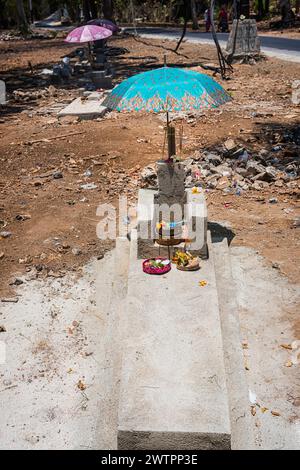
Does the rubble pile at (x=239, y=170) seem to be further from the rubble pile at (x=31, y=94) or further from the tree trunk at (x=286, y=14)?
the tree trunk at (x=286, y=14)

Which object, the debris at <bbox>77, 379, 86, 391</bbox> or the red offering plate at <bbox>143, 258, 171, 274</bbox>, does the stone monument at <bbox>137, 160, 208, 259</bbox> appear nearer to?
the red offering plate at <bbox>143, 258, 171, 274</bbox>

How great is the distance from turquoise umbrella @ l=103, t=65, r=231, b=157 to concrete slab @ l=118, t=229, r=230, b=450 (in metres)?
1.88

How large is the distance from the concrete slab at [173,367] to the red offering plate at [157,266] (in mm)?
71

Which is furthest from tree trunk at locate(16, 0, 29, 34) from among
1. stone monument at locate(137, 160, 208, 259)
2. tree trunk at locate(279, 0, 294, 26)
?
stone monument at locate(137, 160, 208, 259)

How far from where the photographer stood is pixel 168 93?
534 centimetres

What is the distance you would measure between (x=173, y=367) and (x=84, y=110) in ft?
36.1

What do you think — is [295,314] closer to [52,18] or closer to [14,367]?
[14,367]

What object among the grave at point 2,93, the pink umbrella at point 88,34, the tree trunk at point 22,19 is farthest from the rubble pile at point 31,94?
the tree trunk at point 22,19

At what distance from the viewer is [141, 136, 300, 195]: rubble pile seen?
28.8 ft

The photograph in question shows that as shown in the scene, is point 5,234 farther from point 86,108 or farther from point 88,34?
point 88,34

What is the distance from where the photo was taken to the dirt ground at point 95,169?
6980 millimetres

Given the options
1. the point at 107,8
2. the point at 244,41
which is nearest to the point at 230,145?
the point at 244,41

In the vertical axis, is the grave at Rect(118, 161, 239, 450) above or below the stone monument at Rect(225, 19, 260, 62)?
below

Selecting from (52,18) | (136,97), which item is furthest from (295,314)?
(52,18)
